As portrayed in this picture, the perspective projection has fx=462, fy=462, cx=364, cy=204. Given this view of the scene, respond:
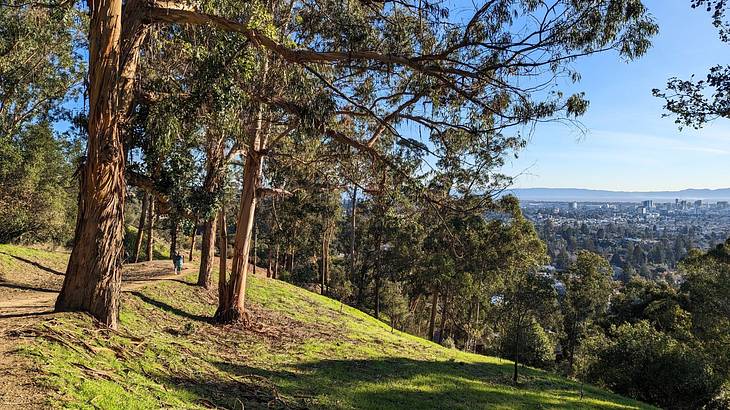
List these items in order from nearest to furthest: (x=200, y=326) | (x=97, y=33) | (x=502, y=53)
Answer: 1. (x=97, y=33)
2. (x=502, y=53)
3. (x=200, y=326)

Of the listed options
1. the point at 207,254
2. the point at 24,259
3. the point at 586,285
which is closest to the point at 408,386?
the point at 207,254

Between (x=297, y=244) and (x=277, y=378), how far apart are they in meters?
25.9

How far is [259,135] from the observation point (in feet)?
40.6

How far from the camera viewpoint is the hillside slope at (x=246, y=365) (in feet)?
17.0

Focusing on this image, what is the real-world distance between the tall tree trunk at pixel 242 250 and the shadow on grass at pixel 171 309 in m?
0.41

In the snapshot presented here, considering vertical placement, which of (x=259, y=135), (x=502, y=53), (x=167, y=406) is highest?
(x=502, y=53)

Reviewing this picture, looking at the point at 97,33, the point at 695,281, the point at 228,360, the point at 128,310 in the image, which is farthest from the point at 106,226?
the point at 695,281

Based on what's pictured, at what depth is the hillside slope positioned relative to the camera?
518cm

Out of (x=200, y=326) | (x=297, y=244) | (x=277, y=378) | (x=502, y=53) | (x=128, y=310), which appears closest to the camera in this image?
(x=502, y=53)

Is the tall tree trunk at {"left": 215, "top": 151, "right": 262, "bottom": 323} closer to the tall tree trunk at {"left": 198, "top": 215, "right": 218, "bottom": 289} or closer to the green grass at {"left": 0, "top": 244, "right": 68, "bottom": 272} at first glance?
the tall tree trunk at {"left": 198, "top": 215, "right": 218, "bottom": 289}

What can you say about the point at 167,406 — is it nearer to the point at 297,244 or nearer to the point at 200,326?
the point at 200,326

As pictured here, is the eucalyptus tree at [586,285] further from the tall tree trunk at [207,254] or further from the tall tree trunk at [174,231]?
the tall tree trunk at [174,231]

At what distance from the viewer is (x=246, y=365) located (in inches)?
339

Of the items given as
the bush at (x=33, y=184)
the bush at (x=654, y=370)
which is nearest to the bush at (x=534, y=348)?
the bush at (x=654, y=370)
